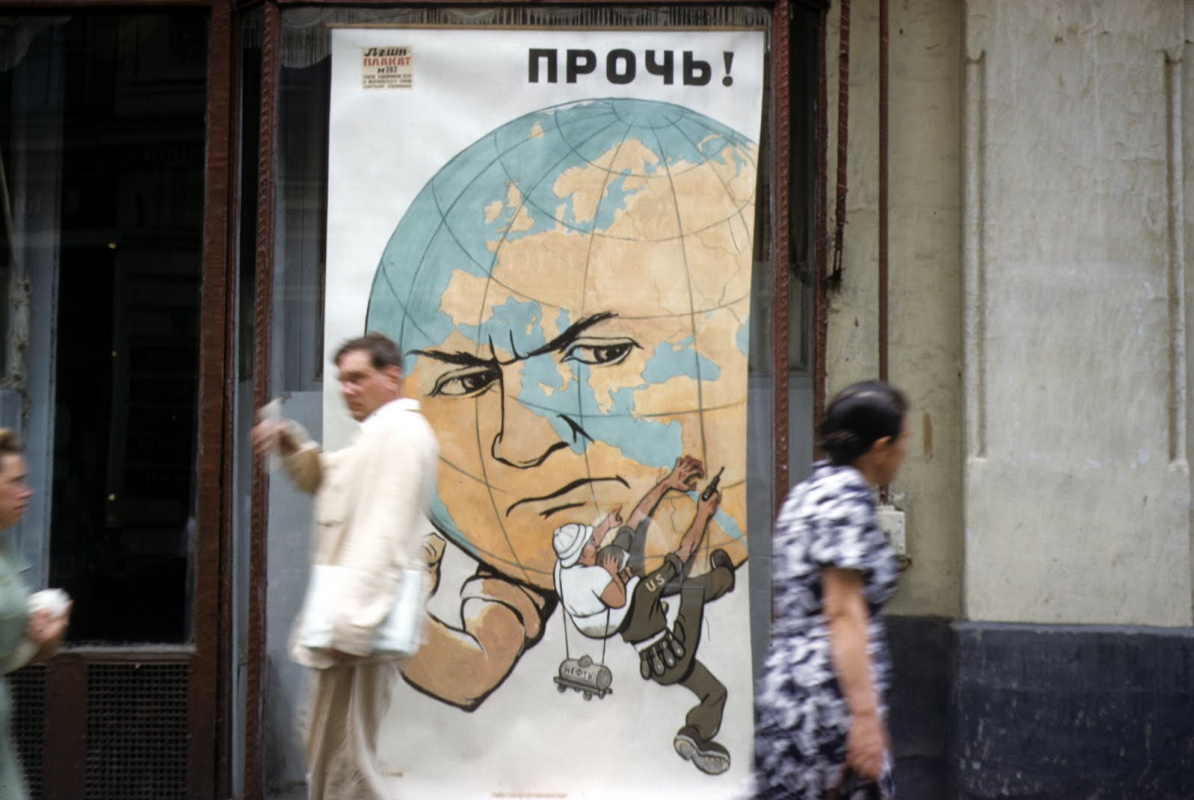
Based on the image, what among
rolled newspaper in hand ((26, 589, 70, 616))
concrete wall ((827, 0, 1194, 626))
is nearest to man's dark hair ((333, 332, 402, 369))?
rolled newspaper in hand ((26, 589, 70, 616))

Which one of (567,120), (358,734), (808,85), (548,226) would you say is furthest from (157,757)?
(808,85)

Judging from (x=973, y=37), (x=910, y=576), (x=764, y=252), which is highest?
(x=973, y=37)

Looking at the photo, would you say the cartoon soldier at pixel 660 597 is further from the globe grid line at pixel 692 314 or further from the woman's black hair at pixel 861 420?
the woman's black hair at pixel 861 420

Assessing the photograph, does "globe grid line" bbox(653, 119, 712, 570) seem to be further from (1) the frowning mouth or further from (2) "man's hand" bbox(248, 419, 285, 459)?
(2) "man's hand" bbox(248, 419, 285, 459)

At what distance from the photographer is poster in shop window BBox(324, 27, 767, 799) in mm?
6016

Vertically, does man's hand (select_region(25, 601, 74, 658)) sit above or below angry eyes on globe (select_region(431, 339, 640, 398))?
below

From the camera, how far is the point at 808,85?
20.9 feet

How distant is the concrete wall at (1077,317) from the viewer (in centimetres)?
606

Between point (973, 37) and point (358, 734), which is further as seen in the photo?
point (973, 37)

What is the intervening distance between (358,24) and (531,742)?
10.8 ft

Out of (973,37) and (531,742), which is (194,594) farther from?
(973,37)

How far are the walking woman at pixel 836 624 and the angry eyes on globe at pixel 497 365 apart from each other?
2.47 meters

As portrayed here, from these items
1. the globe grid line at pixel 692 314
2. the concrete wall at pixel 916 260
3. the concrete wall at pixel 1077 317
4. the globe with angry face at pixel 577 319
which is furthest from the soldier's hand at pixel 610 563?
the concrete wall at pixel 1077 317

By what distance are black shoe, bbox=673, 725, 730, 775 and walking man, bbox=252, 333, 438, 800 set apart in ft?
5.96
